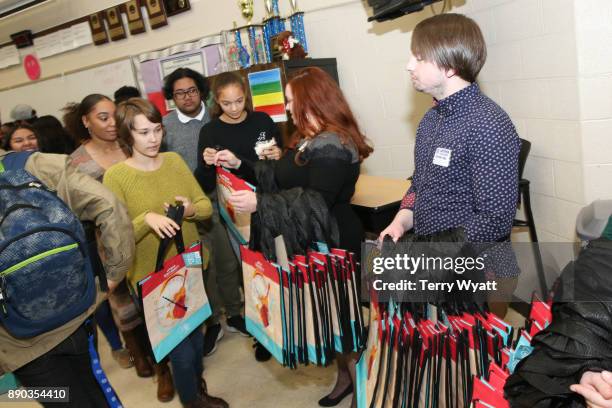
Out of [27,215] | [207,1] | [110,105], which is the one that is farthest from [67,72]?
[27,215]

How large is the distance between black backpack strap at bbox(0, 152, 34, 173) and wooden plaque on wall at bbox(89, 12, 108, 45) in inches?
165

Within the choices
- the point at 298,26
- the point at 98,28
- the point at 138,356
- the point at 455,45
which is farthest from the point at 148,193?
the point at 98,28

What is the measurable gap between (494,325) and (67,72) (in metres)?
5.97

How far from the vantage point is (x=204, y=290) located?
2133mm

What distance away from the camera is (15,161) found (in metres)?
1.48

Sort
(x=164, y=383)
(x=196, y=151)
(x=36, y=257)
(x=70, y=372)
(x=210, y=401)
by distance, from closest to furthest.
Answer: (x=36, y=257) < (x=70, y=372) < (x=210, y=401) < (x=164, y=383) < (x=196, y=151)

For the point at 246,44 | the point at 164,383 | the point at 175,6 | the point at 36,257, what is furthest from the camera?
the point at 175,6

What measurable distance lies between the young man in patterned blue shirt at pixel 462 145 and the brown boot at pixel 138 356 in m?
1.88

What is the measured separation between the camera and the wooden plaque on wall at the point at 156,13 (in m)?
4.54

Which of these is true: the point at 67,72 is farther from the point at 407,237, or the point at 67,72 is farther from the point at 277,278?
the point at 407,237

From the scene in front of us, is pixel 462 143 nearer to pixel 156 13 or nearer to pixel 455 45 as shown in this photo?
pixel 455 45

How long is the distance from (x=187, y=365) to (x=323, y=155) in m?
1.12

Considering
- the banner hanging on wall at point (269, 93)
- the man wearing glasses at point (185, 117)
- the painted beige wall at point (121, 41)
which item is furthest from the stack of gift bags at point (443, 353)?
the painted beige wall at point (121, 41)

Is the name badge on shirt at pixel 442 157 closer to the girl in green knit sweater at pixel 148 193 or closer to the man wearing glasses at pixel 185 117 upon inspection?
the girl in green knit sweater at pixel 148 193
